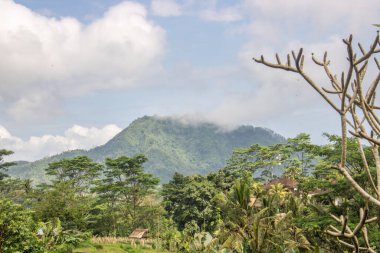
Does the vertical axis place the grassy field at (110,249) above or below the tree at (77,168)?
below

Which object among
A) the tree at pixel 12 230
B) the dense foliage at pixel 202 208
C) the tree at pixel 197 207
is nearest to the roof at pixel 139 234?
the dense foliage at pixel 202 208

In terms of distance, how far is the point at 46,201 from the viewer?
111 feet

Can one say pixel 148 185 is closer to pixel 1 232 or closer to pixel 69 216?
pixel 69 216

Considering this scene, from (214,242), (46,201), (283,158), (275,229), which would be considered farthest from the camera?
(283,158)

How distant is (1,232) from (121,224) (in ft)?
87.1

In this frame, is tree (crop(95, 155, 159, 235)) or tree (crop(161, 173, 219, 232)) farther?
tree (crop(95, 155, 159, 235))

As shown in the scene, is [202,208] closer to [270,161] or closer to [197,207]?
[197,207]

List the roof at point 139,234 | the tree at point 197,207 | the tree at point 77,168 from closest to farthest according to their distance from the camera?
the tree at point 197,207 → the roof at point 139,234 → the tree at point 77,168

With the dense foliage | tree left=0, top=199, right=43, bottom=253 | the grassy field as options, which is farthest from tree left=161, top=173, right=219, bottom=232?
tree left=0, top=199, right=43, bottom=253

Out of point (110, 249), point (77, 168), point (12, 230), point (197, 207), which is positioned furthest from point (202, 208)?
point (77, 168)

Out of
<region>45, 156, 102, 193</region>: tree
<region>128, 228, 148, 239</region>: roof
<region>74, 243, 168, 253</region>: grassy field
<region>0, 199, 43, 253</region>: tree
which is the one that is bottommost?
<region>74, 243, 168, 253</region>: grassy field

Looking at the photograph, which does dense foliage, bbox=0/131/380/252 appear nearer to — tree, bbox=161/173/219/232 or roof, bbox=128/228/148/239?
tree, bbox=161/173/219/232

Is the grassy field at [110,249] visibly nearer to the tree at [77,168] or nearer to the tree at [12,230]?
the tree at [12,230]

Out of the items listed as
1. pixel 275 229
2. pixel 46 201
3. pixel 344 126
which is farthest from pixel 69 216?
pixel 344 126
